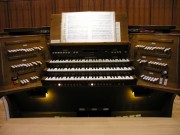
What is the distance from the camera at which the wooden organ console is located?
115 inches

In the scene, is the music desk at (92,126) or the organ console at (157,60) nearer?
the music desk at (92,126)

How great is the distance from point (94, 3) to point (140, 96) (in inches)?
102

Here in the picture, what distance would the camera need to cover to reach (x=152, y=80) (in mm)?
2982

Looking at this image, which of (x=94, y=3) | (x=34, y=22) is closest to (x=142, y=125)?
(x=94, y=3)

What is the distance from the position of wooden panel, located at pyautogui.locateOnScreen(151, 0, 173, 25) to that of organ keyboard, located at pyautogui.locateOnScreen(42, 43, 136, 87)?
2.04 m

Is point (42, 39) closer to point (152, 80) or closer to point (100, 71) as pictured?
point (100, 71)

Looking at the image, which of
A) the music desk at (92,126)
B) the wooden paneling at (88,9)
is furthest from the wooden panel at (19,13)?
the music desk at (92,126)

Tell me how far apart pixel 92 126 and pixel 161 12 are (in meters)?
3.38

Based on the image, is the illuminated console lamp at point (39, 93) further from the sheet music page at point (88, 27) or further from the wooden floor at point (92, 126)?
the sheet music page at point (88, 27)

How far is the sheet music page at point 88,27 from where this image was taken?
3281mm

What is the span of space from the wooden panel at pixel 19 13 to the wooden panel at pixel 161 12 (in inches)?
106

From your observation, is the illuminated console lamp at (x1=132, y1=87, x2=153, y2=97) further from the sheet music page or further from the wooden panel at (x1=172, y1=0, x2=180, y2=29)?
the wooden panel at (x1=172, y1=0, x2=180, y2=29)

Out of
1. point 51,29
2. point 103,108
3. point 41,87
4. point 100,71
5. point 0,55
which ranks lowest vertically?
point 103,108

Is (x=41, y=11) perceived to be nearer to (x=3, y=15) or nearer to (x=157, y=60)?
(x=3, y=15)
